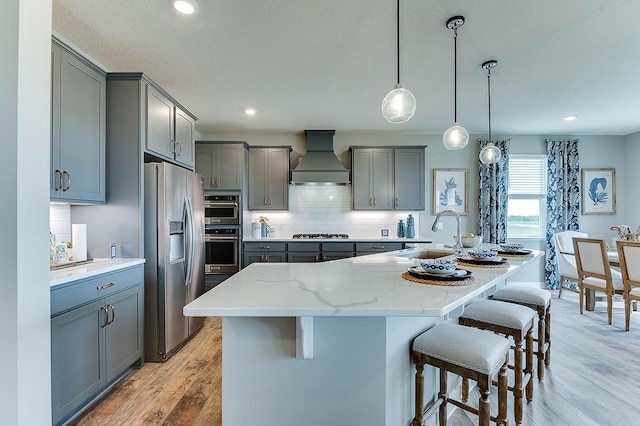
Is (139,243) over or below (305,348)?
over

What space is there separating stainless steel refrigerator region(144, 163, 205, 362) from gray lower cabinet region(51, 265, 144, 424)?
0.13 meters

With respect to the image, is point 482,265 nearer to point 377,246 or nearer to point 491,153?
point 491,153

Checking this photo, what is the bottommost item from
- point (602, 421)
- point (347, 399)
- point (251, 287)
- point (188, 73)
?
point (602, 421)

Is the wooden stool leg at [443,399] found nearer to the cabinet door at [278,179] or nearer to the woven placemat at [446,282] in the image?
the woven placemat at [446,282]

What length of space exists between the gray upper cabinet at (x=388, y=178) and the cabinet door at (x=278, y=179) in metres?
1.11

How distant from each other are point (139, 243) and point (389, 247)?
130 inches

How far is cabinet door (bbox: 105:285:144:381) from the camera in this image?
2.05m

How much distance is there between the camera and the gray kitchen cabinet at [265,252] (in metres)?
4.36

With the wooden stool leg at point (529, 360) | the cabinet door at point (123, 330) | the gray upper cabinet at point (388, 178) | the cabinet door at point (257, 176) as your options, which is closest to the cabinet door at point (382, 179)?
the gray upper cabinet at point (388, 178)

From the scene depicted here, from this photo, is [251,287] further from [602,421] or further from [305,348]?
[602,421]

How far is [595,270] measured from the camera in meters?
3.51

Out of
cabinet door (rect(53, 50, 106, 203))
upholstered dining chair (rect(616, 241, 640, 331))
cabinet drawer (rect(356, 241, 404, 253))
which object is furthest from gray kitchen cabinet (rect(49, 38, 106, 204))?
upholstered dining chair (rect(616, 241, 640, 331))

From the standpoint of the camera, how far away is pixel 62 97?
1.93 metres

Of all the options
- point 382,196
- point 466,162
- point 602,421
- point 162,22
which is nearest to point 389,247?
point 382,196
